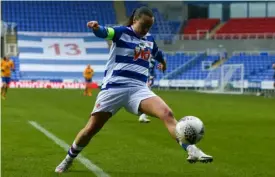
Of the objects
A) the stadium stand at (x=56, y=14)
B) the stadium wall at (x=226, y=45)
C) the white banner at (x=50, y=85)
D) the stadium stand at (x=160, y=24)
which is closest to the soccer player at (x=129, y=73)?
the white banner at (x=50, y=85)

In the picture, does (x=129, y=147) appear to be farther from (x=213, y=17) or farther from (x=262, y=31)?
(x=213, y=17)

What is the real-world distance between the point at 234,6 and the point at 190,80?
555 inches

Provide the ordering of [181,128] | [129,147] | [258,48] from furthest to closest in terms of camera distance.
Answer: [258,48]
[129,147]
[181,128]

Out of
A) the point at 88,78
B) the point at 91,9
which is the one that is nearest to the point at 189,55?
the point at 91,9

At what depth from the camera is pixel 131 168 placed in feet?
26.6

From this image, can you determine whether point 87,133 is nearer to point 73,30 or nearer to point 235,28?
point 235,28

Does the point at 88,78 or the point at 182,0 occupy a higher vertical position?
the point at 182,0

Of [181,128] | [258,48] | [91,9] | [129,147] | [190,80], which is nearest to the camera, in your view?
[181,128]

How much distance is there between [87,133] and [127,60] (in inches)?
43.0

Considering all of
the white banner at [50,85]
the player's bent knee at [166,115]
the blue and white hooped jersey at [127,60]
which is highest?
the blue and white hooped jersey at [127,60]

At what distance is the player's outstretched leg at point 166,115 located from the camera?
21.4ft

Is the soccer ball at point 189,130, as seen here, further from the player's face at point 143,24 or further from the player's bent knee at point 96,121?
the player's face at point 143,24

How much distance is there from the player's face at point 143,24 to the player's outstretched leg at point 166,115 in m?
0.84

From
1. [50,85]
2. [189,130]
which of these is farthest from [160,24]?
[189,130]
